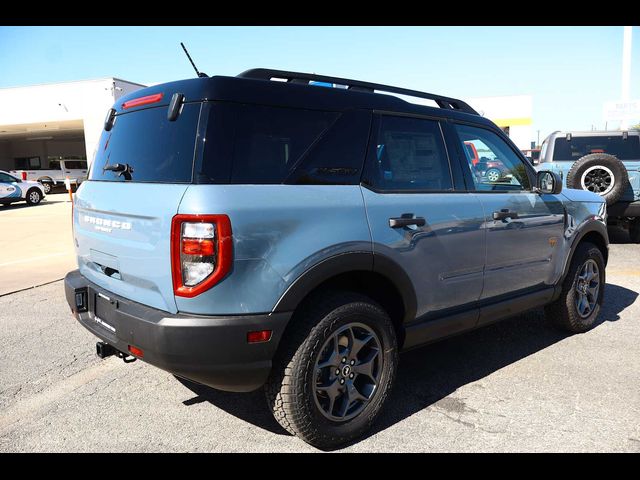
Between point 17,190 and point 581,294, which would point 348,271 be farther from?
point 17,190

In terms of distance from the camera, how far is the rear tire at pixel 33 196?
784 inches

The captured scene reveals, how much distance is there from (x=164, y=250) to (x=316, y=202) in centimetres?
77

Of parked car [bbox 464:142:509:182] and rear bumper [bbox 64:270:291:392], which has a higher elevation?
parked car [bbox 464:142:509:182]

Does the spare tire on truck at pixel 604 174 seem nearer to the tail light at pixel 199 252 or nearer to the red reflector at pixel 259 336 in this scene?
the red reflector at pixel 259 336

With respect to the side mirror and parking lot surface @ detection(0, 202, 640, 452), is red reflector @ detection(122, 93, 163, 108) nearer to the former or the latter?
parking lot surface @ detection(0, 202, 640, 452)

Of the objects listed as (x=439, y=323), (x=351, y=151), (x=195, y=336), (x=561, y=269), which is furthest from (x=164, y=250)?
(x=561, y=269)

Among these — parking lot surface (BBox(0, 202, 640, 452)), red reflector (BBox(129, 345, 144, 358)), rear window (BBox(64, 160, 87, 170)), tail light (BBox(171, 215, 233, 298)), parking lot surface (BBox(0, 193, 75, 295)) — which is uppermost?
rear window (BBox(64, 160, 87, 170))

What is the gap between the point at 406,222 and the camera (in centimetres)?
278

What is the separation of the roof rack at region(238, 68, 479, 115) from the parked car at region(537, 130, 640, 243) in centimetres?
497

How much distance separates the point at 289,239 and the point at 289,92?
81 cm

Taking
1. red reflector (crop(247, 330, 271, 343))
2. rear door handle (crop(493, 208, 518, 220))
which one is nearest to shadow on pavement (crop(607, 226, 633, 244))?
rear door handle (crop(493, 208, 518, 220))

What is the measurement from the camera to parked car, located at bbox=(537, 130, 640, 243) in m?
7.58
